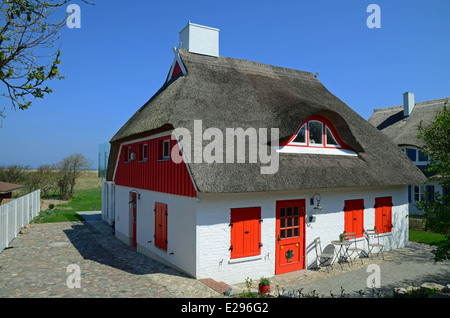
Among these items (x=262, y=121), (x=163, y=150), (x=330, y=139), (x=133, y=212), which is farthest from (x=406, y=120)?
(x=133, y=212)

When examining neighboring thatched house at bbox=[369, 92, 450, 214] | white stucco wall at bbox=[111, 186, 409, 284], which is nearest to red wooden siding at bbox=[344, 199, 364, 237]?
white stucco wall at bbox=[111, 186, 409, 284]

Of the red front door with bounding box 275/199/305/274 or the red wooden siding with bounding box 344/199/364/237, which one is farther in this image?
the red wooden siding with bounding box 344/199/364/237

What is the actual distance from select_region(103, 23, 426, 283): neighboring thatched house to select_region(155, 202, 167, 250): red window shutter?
0.04 meters

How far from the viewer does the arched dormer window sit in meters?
10.9

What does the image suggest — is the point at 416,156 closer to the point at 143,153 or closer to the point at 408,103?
the point at 408,103

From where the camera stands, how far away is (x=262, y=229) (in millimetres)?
9539

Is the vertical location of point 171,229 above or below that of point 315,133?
below

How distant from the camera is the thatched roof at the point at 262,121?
8.95 metres

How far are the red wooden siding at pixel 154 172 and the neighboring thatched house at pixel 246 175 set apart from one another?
0.13 feet

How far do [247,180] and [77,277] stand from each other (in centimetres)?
564

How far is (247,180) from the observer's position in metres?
8.71

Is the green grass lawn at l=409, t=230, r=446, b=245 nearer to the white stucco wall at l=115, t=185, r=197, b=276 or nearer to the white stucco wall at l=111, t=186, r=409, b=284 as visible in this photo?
the white stucco wall at l=111, t=186, r=409, b=284

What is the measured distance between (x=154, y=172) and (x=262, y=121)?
4.30 metres
